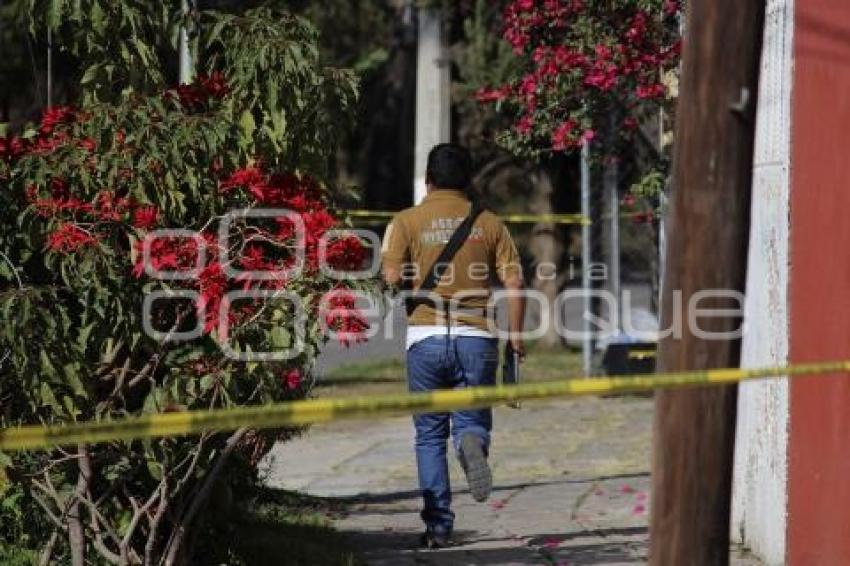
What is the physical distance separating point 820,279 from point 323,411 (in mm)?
3109

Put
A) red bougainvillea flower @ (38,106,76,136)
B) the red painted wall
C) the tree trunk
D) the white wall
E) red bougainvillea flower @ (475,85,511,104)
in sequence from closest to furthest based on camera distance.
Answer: red bougainvillea flower @ (38,106,76,136)
the red painted wall
the white wall
red bougainvillea flower @ (475,85,511,104)
the tree trunk

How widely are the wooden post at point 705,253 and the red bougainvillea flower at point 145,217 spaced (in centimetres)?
198

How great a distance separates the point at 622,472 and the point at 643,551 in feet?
8.85

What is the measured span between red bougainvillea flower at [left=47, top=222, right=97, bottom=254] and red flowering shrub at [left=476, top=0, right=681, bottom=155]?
5.34 metres

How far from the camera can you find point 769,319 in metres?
7.29

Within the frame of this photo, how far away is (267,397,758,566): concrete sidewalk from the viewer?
7.85 m

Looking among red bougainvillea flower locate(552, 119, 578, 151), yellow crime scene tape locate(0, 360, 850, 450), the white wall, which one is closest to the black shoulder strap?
the white wall

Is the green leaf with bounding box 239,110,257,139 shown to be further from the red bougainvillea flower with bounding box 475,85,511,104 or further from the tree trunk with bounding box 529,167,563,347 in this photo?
the tree trunk with bounding box 529,167,563,347

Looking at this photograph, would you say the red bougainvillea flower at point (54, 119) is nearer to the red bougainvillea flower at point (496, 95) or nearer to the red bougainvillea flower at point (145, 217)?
the red bougainvillea flower at point (145, 217)

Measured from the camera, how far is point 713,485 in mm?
4754

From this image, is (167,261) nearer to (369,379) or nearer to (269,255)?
(269,255)

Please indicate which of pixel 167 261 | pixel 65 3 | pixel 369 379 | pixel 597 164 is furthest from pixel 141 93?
pixel 369 379

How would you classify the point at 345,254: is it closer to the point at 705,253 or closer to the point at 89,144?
the point at 89,144

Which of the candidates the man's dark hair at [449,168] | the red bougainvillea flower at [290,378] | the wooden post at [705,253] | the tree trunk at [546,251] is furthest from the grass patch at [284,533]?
the tree trunk at [546,251]
